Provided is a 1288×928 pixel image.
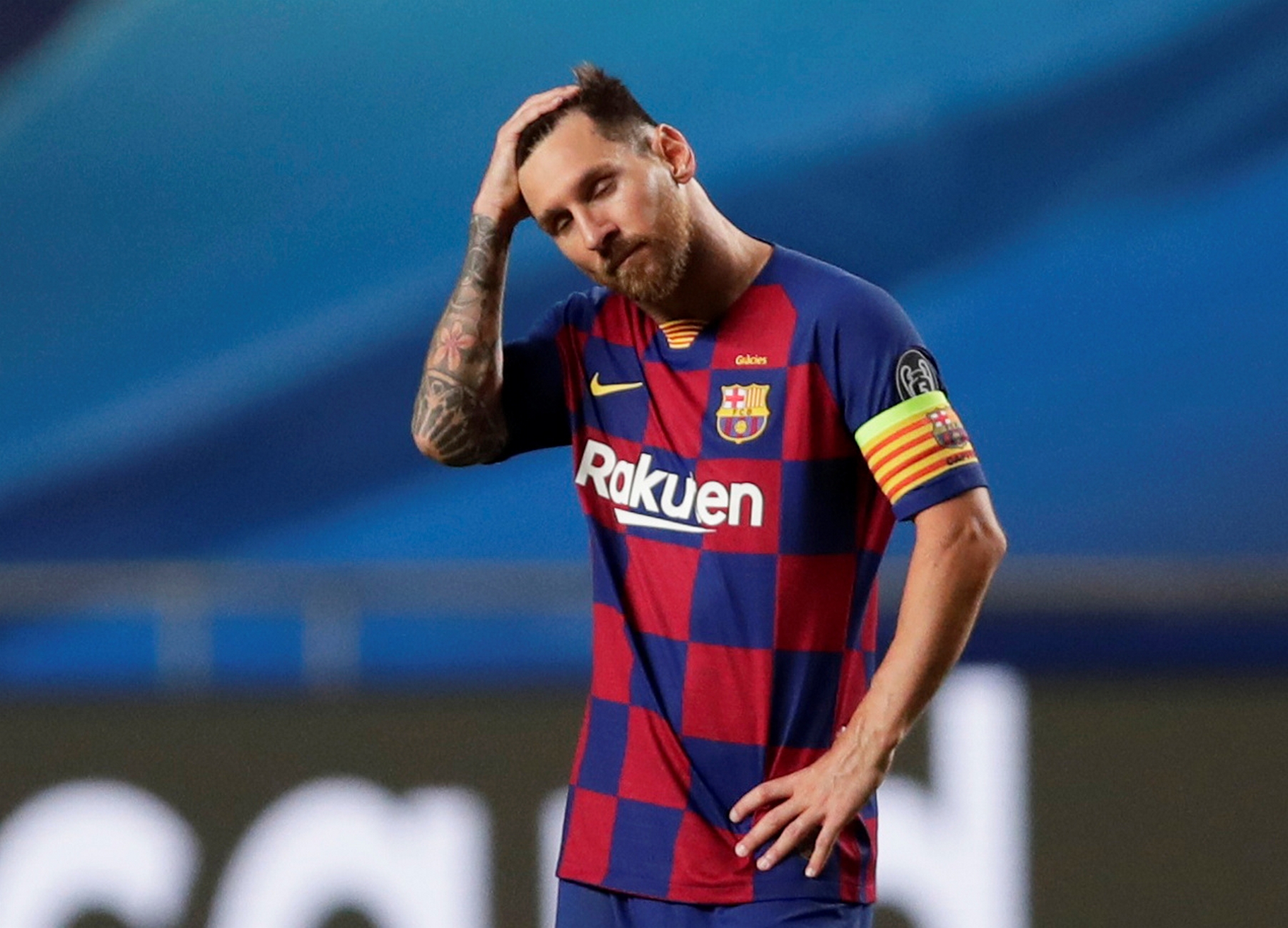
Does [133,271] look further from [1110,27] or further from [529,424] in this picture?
[529,424]

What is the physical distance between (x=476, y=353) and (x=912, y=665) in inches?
28.9

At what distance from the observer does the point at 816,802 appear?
86.0 inches

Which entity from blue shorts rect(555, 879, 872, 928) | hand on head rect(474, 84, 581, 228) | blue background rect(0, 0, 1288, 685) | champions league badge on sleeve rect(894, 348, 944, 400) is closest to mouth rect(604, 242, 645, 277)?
hand on head rect(474, 84, 581, 228)

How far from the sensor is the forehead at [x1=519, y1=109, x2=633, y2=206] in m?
2.31

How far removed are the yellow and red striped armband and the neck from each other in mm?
274

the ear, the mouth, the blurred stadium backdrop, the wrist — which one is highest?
the blurred stadium backdrop

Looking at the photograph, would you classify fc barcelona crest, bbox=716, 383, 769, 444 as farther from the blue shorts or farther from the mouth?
the blue shorts

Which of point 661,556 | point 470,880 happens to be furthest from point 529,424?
point 470,880

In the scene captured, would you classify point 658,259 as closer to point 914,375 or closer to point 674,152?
point 674,152

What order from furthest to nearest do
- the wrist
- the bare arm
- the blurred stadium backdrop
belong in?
the blurred stadium backdrop
the wrist
the bare arm

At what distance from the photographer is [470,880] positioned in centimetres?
360

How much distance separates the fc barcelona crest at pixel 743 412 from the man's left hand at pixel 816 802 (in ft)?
1.23

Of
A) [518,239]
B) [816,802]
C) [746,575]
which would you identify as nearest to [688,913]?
[816,802]

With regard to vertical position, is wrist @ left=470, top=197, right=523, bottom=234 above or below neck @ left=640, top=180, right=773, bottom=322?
above
